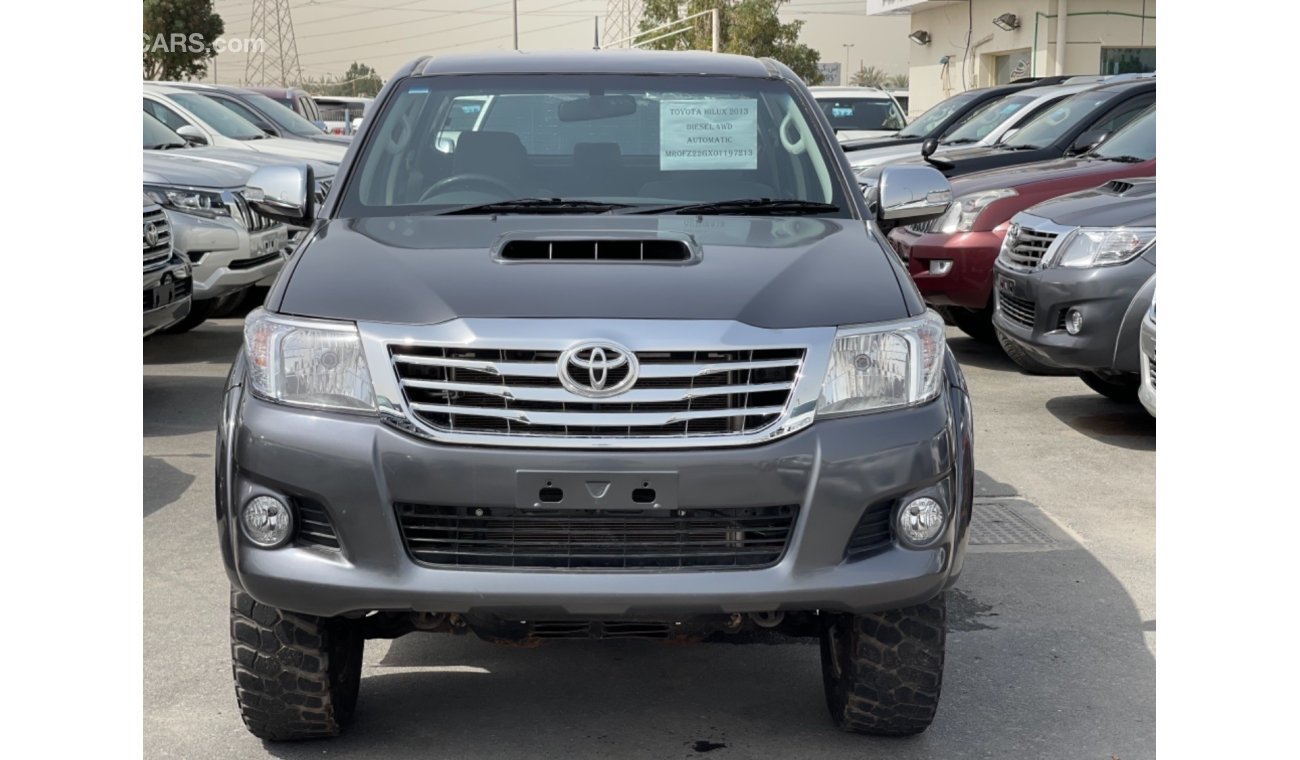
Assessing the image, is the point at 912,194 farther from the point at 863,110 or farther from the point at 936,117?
the point at 863,110

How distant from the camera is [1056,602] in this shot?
16.8 feet

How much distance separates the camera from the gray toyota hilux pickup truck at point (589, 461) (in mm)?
3332

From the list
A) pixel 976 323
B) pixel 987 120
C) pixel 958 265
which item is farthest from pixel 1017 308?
pixel 987 120

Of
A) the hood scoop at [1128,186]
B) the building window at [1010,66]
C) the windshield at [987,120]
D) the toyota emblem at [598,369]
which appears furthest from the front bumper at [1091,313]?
the building window at [1010,66]

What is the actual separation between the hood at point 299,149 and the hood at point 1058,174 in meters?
5.84

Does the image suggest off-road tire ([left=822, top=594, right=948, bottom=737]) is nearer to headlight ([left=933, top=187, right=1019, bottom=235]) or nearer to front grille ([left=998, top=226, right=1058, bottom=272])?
front grille ([left=998, top=226, right=1058, bottom=272])

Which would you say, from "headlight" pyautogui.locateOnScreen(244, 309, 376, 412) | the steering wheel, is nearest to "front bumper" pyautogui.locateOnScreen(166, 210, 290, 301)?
the steering wheel

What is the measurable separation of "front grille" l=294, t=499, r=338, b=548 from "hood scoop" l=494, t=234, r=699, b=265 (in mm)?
758

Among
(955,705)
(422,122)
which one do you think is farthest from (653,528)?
→ (422,122)

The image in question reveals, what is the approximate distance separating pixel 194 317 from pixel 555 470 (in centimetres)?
811

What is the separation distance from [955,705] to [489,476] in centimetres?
160

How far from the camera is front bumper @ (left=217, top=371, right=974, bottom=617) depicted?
3318 millimetres

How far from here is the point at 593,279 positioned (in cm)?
356

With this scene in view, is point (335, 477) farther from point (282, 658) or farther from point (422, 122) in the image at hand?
point (422, 122)
